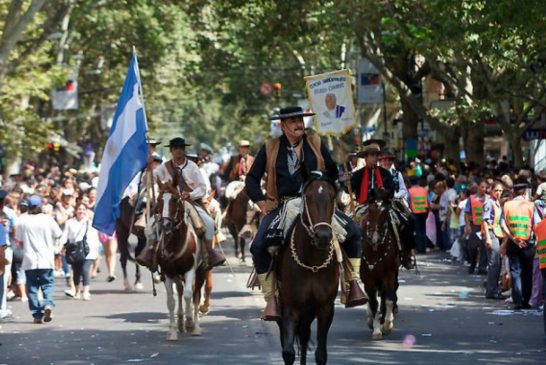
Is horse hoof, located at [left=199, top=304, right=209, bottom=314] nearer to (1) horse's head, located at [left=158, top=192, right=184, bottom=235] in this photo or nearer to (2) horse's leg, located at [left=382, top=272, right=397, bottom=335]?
(1) horse's head, located at [left=158, top=192, right=184, bottom=235]

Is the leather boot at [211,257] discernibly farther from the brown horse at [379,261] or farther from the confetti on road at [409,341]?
the confetti on road at [409,341]

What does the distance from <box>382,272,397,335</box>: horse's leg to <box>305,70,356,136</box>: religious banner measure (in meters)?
2.04

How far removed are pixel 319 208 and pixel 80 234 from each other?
11394 mm

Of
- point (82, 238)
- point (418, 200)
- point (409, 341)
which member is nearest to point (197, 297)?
point (409, 341)

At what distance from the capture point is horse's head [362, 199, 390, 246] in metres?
17.5

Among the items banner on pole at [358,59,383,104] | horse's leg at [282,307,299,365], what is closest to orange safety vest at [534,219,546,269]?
horse's leg at [282,307,299,365]

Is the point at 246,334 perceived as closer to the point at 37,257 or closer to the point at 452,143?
the point at 37,257

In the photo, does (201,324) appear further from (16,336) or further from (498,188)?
(498,188)

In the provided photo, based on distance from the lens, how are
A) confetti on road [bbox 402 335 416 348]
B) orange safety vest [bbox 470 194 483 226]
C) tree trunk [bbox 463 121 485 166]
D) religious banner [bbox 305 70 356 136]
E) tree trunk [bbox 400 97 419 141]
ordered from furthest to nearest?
tree trunk [bbox 400 97 419 141] → tree trunk [bbox 463 121 485 166] → orange safety vest [bbox 470 194 483 226] → religious banner [bbox 305 70 356 136] → confetti on road [bbox 402 335 416 348]

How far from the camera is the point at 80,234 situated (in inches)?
927

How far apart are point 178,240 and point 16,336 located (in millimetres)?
2403

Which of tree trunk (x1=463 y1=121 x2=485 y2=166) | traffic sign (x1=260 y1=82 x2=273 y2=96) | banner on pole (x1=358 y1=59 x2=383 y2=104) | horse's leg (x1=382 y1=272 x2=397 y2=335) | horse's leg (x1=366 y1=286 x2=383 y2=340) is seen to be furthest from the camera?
traffic sign (x1=260 y1=82 x2=273 y2=96)

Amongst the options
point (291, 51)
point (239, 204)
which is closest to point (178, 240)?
point (239, 204)

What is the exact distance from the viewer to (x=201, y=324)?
19078mm
